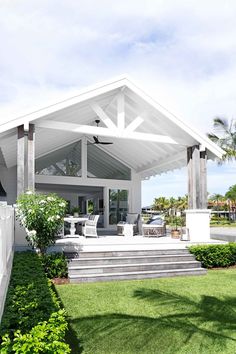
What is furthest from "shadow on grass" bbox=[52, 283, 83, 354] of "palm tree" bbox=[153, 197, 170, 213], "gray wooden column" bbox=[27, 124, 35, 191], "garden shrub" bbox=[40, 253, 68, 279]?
"palm tree" bbox=[153, 197, 170, 213]

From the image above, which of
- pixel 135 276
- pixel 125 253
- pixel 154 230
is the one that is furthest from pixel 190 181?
pixel 135 276

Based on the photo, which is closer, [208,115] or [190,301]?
[190,301]

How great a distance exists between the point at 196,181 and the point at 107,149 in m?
6.62

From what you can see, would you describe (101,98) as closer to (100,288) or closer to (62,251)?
(62,251)

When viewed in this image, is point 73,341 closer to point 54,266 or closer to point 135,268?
point 54,266

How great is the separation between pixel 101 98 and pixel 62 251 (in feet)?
Result: 17.2

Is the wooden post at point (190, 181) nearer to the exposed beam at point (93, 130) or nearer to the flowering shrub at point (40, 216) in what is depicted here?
the exposed beam at point (93, 130)

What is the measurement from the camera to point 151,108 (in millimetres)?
12141

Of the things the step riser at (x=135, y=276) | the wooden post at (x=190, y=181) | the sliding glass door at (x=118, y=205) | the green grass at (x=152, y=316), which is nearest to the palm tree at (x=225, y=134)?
the sliding glass door at (x=118, y=205)

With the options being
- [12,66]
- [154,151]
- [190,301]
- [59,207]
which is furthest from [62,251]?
[12,66]

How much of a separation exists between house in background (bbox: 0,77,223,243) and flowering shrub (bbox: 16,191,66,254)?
1093mm

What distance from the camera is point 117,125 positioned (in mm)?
12031

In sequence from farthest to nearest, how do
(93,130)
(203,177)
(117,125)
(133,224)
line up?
1. (133,224)
2. (203,177)
3. (117,125)
4. (93,130)

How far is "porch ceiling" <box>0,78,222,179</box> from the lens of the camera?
432 inches
